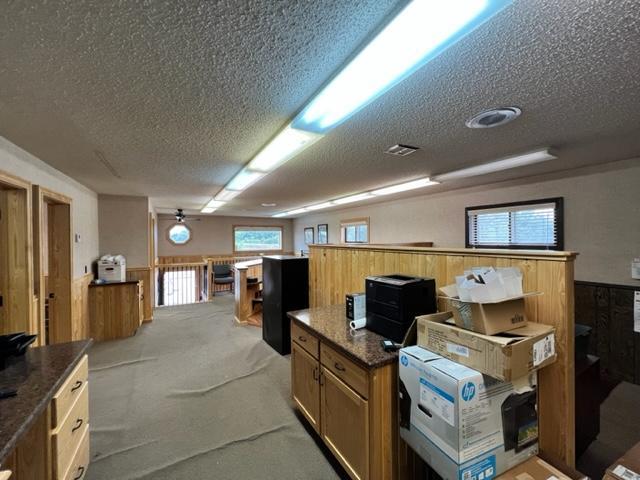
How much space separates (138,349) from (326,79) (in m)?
4.29

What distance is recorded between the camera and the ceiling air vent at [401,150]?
7.95 ft

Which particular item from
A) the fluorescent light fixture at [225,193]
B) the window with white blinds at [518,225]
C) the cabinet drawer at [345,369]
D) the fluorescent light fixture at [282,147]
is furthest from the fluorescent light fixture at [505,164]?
the fluorescent light fixture at [225,193]

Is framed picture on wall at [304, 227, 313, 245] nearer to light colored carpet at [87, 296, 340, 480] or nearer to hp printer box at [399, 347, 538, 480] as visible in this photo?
light colored carpet at [87, 296, 340, 480]

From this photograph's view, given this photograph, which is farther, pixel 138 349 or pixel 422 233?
pixel 422 233

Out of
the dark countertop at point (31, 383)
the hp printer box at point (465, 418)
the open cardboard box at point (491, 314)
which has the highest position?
the open cardboard box at point (491, 314)

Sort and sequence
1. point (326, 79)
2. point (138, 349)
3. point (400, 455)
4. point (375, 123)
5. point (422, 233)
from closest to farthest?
point (326, 79), point (400, 455), point (375, 123), point (138, 349), point (422, 233)

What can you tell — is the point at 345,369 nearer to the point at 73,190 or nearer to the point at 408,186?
the point at 408,186

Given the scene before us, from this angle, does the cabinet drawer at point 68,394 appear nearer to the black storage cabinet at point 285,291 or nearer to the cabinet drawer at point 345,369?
the cabinet drawer at point 345,369

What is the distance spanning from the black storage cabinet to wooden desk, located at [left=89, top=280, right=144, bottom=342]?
2.44 m

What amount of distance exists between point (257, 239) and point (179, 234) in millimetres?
2541

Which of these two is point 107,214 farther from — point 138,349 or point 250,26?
point 250,26

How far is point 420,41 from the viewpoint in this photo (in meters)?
1.01

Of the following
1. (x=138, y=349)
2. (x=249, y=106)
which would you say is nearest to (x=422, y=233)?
(x=249, y=106)

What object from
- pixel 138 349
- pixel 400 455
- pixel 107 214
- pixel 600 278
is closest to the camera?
pixel 400 455
